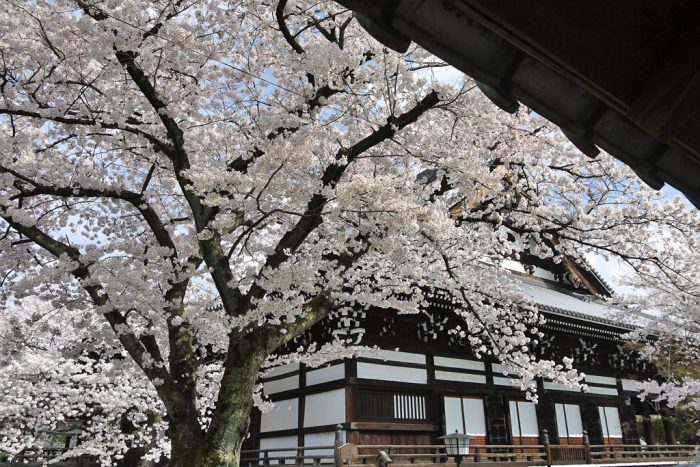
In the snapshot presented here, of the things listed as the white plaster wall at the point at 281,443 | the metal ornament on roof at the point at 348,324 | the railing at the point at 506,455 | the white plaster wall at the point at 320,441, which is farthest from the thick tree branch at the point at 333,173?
the white plaster wall at the point at 281,443

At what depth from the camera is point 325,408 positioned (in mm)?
11039

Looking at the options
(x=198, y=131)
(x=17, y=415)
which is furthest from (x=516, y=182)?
(x=17, y=415)

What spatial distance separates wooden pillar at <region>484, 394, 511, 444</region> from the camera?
12586 millimetres

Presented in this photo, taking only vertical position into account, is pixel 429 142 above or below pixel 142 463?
above

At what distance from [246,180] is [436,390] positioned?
798 centimetres

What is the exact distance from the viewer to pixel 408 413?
1123 cm

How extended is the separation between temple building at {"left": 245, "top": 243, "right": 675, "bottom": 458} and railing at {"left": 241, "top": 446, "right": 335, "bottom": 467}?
0.23 meters

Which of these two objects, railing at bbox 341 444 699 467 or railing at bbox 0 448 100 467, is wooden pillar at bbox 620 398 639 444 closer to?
railing at bbox 341 444 699 467

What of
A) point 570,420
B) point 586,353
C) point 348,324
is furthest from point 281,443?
point 586,353

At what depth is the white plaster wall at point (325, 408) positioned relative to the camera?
10586mm

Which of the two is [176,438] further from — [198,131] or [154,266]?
[198,131]

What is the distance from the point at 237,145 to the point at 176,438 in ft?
14.9

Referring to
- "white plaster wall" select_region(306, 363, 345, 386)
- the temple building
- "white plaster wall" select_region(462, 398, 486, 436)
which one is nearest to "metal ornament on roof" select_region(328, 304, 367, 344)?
the temple building

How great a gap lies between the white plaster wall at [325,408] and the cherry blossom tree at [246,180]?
66.2 inches
